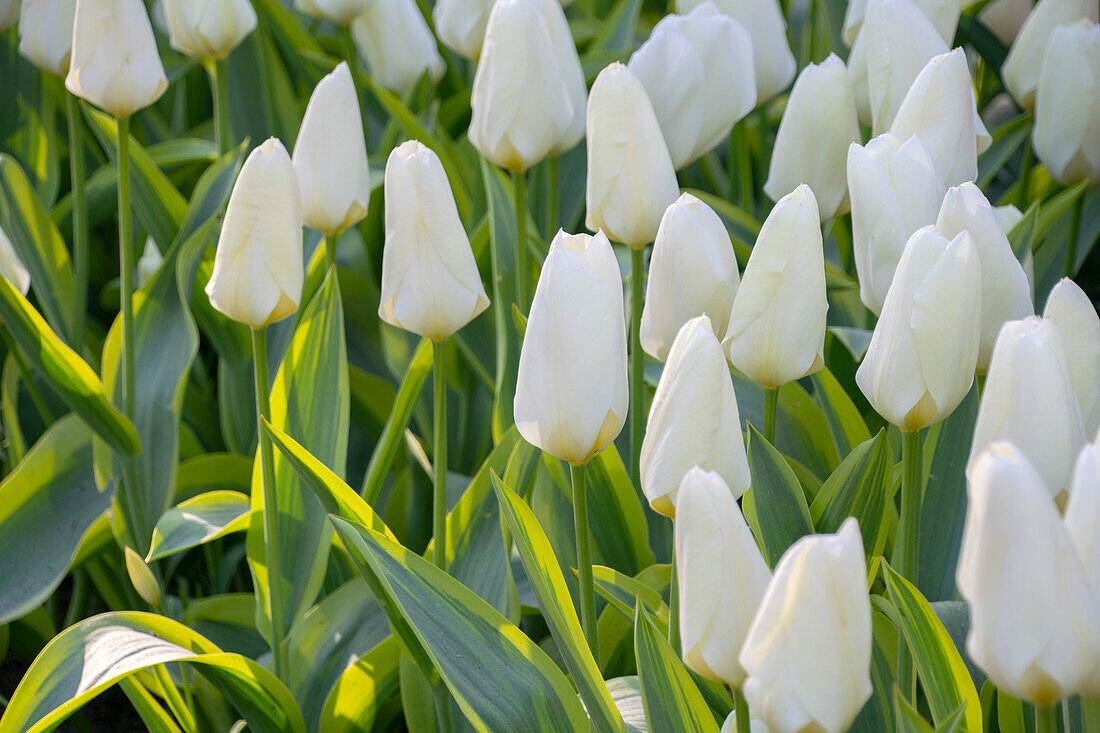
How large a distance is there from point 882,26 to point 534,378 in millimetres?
532

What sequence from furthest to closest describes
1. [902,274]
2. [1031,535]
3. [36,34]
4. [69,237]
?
[69,237]
[36,34]
[902,274]
[1031,535]

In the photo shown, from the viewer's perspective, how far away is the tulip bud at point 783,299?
64 centimetres

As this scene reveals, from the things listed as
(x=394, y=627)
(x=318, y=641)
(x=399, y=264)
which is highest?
(x=399, y=264)

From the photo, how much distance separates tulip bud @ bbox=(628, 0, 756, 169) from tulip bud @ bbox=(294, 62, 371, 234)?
252 millimetres

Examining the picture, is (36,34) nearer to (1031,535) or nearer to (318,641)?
(318,641)

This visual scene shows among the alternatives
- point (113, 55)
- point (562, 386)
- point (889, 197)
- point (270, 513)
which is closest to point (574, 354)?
point (562, 386)

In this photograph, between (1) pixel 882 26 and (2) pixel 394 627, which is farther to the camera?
(1) pixel 882 26

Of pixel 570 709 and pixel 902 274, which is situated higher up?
pixel 902 274

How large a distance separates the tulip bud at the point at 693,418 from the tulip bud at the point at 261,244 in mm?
325

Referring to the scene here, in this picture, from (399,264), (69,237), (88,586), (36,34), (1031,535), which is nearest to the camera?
(1031,535)

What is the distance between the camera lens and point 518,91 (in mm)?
906

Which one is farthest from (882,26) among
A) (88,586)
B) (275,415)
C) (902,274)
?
(88,586)

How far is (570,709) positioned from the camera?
66 centimetres

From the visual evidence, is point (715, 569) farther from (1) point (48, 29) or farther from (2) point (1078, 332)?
(1) point (48, 29)
